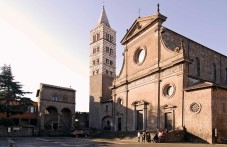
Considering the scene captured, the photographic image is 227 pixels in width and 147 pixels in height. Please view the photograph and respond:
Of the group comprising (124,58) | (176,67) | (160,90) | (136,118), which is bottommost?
(136,118)

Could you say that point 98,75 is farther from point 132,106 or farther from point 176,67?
point 176,67

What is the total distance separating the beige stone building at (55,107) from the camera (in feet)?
157

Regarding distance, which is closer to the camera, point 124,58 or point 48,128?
point 124,58

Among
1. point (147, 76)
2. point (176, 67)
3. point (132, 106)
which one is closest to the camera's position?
point (176, 67)

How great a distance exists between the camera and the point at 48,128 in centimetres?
4784

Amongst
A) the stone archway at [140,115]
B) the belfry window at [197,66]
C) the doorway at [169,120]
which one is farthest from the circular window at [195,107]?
the belfry window at [197,66]

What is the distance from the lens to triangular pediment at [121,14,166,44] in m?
33.5

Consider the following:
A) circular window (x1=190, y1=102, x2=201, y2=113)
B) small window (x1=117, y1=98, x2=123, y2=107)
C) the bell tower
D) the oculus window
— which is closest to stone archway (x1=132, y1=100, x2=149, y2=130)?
small window (x1=117, y1=98, x2=123, y2=107)

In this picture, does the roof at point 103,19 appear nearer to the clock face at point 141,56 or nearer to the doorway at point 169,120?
the clock face at point 141,56

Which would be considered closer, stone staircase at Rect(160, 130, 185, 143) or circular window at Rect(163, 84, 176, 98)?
stone staircase at Rect(160, 130, 185, 143)

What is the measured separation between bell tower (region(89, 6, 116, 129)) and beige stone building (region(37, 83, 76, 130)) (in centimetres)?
430

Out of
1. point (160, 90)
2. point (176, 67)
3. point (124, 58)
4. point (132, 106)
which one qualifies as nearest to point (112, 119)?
point (132, 106)

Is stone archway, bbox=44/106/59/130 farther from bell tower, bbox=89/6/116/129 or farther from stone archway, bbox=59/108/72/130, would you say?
bell tower, bbox=89/6/116/129

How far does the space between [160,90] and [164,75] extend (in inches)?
73.2
